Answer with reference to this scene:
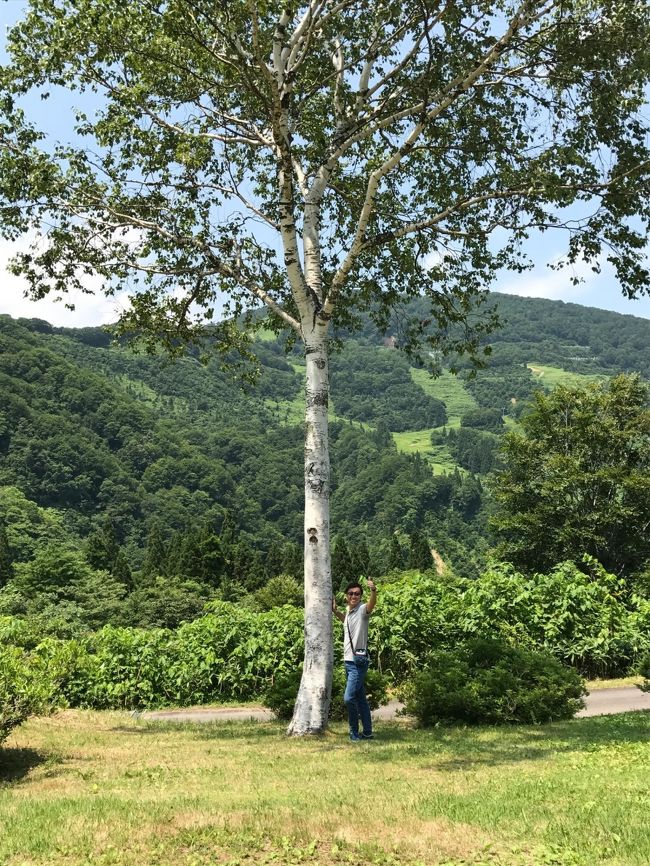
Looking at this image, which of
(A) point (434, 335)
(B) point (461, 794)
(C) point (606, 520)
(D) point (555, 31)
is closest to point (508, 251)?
(A) point (434, 335)

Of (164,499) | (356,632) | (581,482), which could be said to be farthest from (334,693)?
(164,499)

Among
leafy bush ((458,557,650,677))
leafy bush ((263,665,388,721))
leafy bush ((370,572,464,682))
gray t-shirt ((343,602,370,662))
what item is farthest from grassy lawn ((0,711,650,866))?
leafy bush ((370,572,464,682))

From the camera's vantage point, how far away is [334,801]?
532cm

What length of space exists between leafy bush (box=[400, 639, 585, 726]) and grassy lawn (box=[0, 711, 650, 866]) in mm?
800

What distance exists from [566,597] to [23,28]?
42.6 feet

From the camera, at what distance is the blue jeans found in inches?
342

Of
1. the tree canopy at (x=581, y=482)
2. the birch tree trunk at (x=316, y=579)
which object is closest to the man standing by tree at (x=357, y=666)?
the birch tree trunk at (x=316, y=579)

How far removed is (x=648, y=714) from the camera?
32.9 feet

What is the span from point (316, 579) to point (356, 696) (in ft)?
4.88

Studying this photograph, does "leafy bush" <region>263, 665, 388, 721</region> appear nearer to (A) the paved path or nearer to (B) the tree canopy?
(A) the paved path

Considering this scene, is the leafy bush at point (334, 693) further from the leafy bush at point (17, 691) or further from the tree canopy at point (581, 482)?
the tree canopy at point (581, 482)

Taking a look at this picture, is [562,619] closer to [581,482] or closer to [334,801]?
[334,801]

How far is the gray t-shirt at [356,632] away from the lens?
8812mm

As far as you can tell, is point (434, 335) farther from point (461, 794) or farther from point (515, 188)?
point (461, 794)
